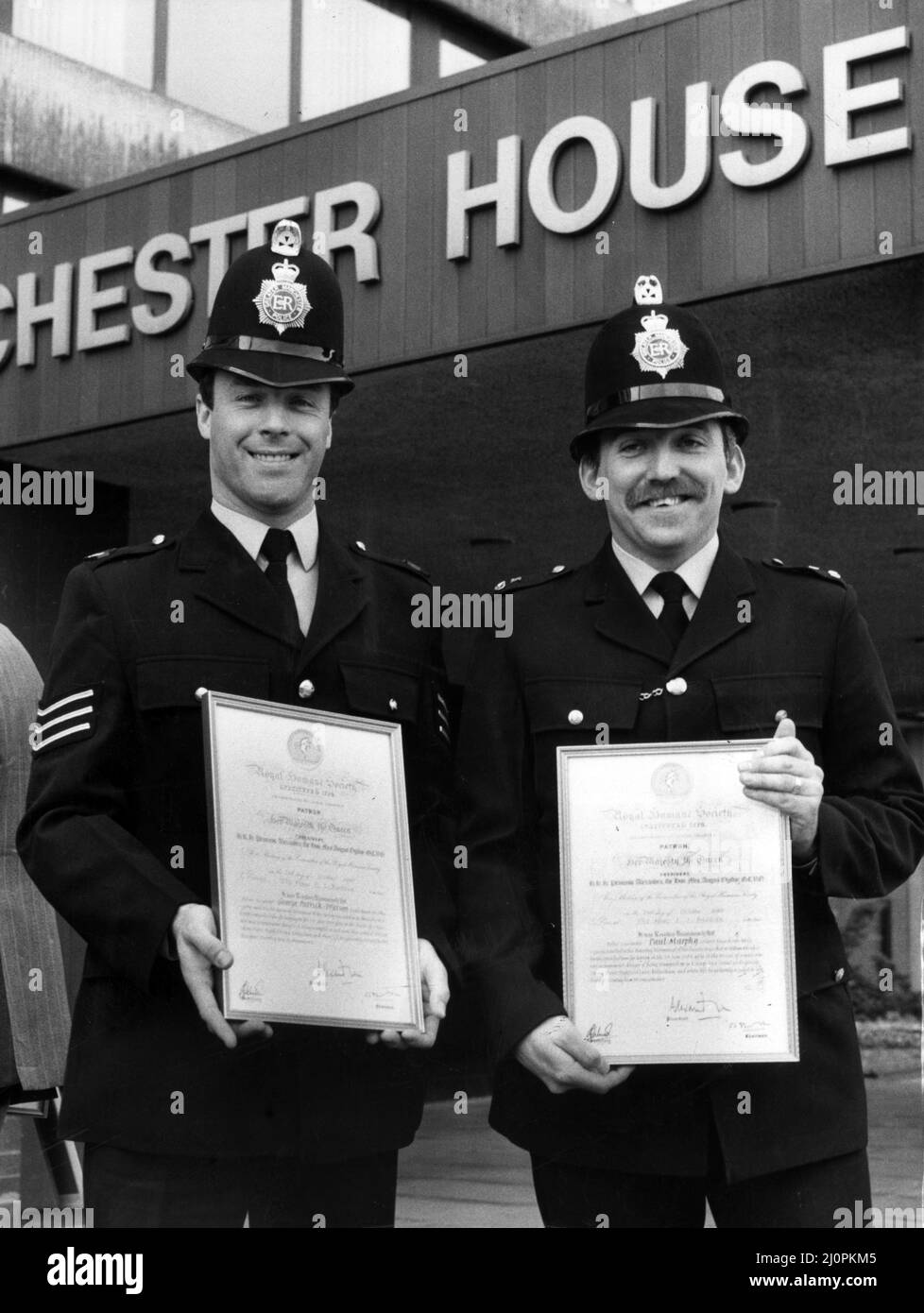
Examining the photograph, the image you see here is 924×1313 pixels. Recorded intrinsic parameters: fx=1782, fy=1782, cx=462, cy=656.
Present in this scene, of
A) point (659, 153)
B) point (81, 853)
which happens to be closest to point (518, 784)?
point (81, 853)

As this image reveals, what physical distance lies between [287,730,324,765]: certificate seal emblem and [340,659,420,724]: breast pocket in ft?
0.37

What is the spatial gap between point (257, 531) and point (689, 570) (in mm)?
735

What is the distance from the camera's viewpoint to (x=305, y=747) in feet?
9.30

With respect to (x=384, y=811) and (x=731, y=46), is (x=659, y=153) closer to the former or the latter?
(x=731, y=46)

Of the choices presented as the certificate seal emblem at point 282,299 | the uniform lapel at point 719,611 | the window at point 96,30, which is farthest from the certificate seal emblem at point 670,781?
the window at point 96,30

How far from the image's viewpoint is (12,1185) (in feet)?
11.8

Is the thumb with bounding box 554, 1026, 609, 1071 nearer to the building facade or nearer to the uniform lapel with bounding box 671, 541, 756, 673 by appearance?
the uniform lapel with bounding box 671, 541, 756, 673

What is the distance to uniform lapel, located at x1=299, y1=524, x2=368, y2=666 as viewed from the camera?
2.97m

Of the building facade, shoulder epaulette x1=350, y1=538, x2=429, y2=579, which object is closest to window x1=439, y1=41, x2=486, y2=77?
the building facade

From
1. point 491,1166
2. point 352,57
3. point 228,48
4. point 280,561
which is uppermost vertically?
point 352,57

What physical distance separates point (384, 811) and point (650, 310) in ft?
3.24

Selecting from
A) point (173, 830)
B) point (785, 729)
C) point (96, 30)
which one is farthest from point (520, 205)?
point (173, 830)

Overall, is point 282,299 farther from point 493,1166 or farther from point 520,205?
point 520,205
